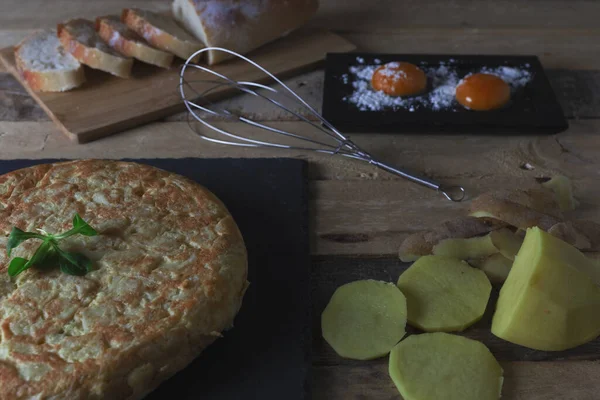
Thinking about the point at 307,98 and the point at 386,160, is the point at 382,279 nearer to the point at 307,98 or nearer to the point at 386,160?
the point at 386,160

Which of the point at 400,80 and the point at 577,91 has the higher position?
the point at 400,80

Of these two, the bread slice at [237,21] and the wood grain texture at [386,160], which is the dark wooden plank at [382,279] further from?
the bread slice at [237,21]

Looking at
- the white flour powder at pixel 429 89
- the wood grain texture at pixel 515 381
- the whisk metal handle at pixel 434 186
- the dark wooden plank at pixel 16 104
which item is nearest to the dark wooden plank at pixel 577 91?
the white flour powder at pixel 429 89

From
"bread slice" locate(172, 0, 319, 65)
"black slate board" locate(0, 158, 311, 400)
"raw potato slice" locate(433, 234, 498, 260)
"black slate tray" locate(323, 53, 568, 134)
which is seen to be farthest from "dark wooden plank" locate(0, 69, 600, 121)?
"raw potato slice" locate(433, 234, 498, 260)

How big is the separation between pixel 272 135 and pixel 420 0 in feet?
4.48

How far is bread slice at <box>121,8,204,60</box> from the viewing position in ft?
7.89

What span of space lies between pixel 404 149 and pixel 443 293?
2.40ft

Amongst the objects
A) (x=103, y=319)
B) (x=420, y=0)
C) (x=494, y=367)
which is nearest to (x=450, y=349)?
(x=494, y=367)

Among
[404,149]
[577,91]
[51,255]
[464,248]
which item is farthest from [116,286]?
[577,91]

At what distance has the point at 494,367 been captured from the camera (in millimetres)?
1337

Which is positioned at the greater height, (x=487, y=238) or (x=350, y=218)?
(x=487, y=238)

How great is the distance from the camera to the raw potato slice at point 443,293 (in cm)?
142

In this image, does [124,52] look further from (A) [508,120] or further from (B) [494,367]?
(B) [494,367]

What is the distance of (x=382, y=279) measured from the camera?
1618mm
